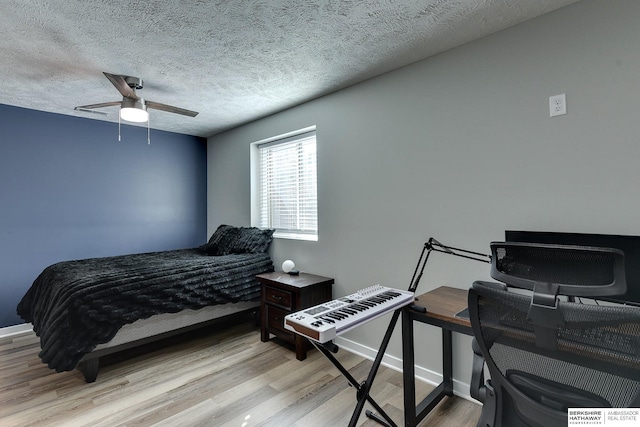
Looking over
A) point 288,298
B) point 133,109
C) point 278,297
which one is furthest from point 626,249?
point 133,109

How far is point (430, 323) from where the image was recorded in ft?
5.19

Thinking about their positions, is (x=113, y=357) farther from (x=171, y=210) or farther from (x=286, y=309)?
(x=171, y=210)

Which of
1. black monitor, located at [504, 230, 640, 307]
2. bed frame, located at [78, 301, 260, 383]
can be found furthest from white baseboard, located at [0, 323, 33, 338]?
black monitor, located at [504, 230, 640, 307]

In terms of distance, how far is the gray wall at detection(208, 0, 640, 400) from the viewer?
5.19ft

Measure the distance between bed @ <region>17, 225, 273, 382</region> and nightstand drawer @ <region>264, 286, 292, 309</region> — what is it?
11.9 inches

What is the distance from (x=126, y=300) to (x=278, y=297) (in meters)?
1.23

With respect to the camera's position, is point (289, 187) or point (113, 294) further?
point (289, 187)

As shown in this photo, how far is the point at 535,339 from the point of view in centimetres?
92

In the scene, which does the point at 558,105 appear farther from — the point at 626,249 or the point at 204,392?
the point at 204,392

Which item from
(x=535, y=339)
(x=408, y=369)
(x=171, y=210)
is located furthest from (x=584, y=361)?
(x=171, y=210)

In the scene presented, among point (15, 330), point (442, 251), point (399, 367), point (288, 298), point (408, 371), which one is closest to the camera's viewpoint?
point (408, 371)

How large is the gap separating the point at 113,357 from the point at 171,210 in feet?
7.23

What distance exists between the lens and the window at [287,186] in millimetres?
3281

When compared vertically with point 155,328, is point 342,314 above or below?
above
